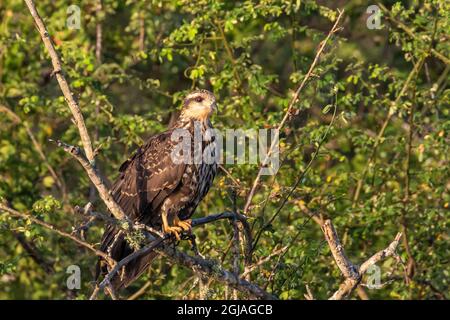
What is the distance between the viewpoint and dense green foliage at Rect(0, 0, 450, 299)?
8234 mm

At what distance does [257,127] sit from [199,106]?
695 mm

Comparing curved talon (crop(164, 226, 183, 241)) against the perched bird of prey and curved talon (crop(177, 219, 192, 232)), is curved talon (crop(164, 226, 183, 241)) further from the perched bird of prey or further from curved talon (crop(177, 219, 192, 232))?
the perched bird of prey

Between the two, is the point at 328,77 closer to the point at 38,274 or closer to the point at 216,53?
the point at 216,53

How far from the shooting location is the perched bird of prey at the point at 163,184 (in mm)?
7461

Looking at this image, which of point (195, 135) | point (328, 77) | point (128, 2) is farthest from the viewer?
point (128, 2)

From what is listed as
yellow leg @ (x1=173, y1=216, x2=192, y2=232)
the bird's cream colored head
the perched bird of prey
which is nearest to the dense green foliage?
the perched bird of prey

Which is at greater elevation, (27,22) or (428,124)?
(27,22)

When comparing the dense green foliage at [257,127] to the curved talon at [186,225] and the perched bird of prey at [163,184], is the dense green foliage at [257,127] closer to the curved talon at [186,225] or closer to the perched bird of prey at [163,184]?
the perched bird of prey at [163,184]

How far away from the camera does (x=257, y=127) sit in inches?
328

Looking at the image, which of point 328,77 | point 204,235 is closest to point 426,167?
point 328,77

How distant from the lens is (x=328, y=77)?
8.19m

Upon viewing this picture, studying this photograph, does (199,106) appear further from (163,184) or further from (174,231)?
→ (174,231)

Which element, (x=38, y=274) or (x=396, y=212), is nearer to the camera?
(x=396, y=212)

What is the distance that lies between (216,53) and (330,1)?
279cm
